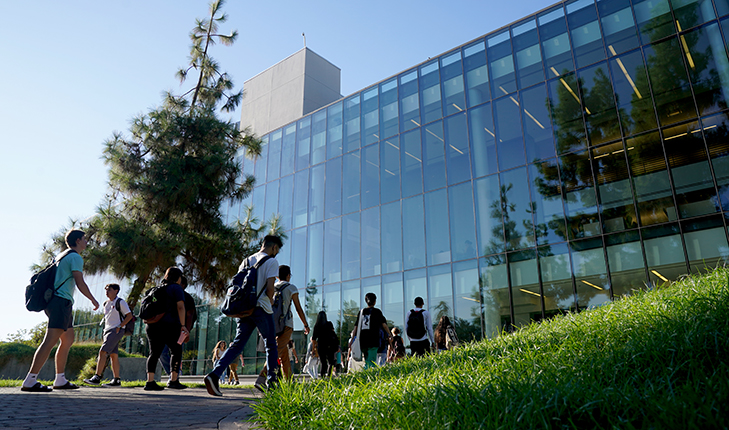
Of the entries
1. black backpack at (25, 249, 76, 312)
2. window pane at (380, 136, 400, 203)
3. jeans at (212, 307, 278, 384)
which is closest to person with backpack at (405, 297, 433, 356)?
jeans at (212, 307, 278, 384)

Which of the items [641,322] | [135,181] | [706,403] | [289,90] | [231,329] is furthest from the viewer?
[289,90]

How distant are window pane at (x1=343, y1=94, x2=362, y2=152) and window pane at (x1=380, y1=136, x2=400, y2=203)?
173 centimetres

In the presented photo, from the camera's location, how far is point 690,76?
13.4 metres

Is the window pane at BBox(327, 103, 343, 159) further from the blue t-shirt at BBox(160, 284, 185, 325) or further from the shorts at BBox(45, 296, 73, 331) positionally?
the shorts at BBox(45, 296, 73, 331)

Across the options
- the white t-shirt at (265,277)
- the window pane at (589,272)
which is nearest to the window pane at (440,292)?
the window pane at (589,272)

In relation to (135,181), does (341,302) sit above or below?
below

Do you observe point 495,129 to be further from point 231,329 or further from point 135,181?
point 231,329

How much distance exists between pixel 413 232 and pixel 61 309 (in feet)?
44.0

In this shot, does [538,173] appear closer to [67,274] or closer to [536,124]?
[536,124]

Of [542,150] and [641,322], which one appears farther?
[542,150]

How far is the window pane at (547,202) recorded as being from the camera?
14.5 meters

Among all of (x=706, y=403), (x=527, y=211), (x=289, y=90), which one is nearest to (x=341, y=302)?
(x=527, y=211)

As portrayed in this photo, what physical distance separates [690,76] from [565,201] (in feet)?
16.3

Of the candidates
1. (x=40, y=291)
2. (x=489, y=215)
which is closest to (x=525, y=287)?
(x=489, y=215)
